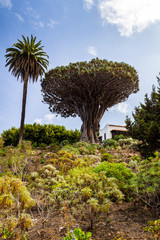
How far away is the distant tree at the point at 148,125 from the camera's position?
Result: 8266 mm

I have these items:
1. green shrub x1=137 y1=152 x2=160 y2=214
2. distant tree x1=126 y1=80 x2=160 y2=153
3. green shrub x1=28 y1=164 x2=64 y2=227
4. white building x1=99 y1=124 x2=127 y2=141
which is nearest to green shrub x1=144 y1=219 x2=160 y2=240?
green shrub x1=137 y1=152 x2=160 y2=214

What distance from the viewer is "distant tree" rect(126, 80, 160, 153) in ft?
27.1

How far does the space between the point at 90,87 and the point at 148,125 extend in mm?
13173

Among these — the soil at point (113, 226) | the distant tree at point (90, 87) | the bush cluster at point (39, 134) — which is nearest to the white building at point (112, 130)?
the distant tree at point (90, 87)

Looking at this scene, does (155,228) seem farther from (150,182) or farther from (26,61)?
(26,61)

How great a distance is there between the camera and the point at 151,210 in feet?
18.4

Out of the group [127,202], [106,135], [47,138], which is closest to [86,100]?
[47,138]

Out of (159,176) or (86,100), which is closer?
(159,176)

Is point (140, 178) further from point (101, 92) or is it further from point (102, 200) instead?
point (101, 92)

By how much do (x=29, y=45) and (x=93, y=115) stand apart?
38.0 ft

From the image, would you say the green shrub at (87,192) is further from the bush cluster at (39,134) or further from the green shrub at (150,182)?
the bush cluster at (39,134)

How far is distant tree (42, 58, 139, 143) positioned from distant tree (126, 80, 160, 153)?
9.62m

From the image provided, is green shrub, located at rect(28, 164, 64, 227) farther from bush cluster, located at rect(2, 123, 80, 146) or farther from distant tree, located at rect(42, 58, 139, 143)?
bush cluster, located at rect(2, 123, 80, 146)

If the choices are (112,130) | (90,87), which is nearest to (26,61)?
(90,87)
